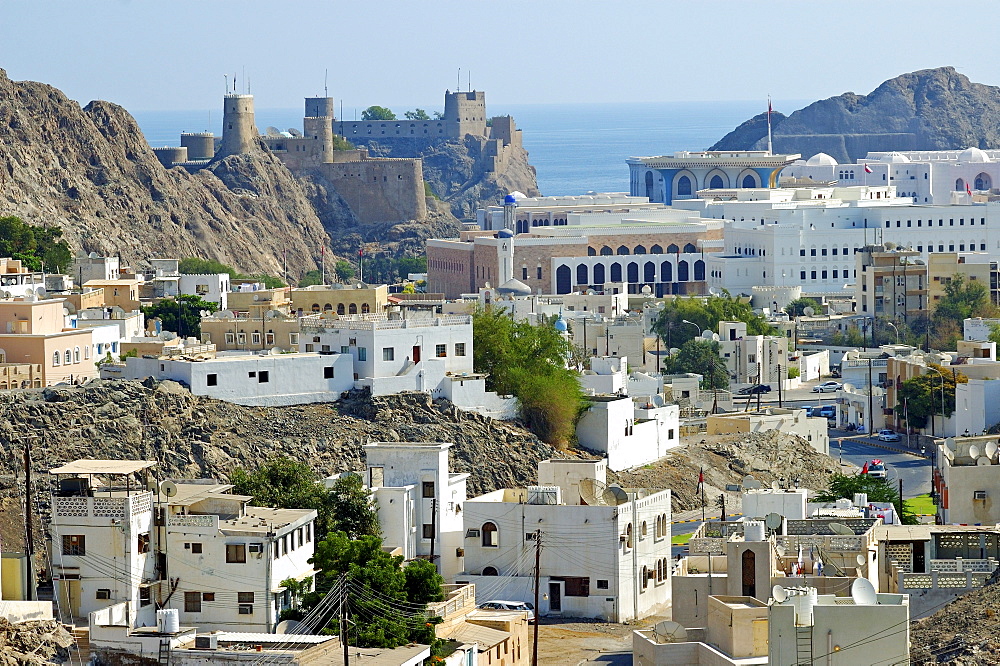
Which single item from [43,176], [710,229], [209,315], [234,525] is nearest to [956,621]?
[234,525]

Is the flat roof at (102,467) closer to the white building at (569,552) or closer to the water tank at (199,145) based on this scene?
the white building at (569,552)

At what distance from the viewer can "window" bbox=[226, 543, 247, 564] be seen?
38781mm

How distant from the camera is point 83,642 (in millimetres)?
33281

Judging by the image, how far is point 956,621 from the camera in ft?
91.1

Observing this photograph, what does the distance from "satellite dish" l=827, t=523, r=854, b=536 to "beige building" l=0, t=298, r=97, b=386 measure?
870 inches

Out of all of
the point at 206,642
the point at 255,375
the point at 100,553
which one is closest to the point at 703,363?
the point at 255,375

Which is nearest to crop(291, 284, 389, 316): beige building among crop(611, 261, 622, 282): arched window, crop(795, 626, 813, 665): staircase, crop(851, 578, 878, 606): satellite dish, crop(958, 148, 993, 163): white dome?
crop(851, 578, 878, 606): satellite dish

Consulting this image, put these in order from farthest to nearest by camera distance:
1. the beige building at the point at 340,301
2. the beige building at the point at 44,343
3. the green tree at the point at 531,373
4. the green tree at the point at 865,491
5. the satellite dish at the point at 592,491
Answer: the beige building at the point at 340,301, the green tree at the point at 531,373, the beige building at the point at 44,343, the green tree at the point at 865,491, the satellite dish at the point at 592,491

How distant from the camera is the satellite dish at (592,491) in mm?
44312

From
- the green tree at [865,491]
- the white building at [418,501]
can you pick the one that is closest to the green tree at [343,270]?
the green tree at [865,491]

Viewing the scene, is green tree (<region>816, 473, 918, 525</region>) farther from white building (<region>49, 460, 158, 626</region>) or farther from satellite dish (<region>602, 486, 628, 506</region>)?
white building (<region>49, 460, 158, 626</region>)

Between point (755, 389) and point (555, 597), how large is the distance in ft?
117

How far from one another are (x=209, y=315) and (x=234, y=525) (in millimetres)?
27091

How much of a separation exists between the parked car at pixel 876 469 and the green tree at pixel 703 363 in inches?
619
